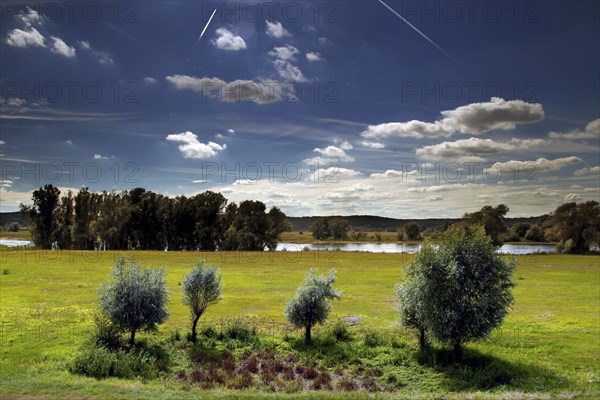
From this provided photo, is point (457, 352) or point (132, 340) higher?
point (132, 340)

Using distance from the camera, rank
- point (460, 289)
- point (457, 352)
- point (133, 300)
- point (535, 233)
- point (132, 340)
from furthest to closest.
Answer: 1. point (535, 233)
2. point (132, 340)
3. point (133, 300)
4. point (457, 352)
5. point (460, 289)

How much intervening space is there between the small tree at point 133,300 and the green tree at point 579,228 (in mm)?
134047

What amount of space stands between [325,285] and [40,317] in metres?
25.4

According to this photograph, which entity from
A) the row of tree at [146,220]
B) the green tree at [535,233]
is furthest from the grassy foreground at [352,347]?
the green tree at [535,233]

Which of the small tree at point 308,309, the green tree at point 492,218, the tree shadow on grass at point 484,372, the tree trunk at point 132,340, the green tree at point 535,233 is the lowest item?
the tree shadow on grass at point 484,372

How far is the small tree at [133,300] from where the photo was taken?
1224 inches

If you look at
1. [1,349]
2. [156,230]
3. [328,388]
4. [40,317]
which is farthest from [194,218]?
[328,388]

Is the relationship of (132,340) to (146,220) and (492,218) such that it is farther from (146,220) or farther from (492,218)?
(492,218)

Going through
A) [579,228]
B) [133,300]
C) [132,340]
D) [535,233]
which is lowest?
[132,340]

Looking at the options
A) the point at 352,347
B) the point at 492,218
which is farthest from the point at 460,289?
the point at 492,218

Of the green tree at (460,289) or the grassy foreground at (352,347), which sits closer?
the grassy foreground at (352,347)

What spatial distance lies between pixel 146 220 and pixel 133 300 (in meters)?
111

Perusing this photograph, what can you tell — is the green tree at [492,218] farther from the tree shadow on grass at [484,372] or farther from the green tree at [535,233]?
the tree shadow on grass at [484,372]

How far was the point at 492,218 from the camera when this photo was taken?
13462 centimetres
